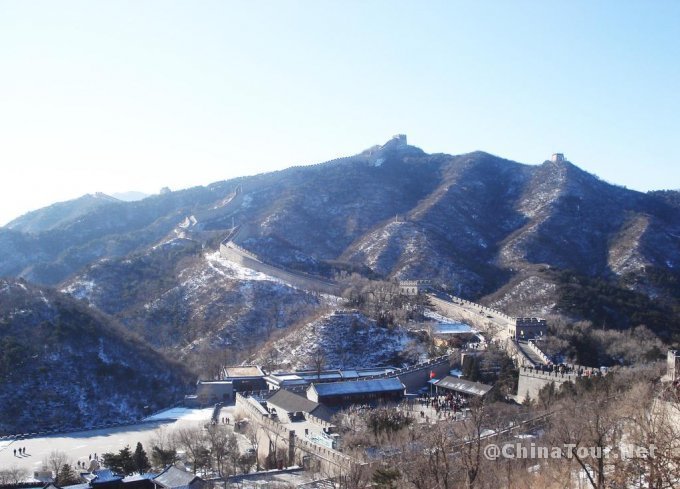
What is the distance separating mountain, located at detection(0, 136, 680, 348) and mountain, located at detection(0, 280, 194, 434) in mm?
9521

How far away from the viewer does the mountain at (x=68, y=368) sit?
1535 inches

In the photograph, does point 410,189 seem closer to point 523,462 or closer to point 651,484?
point 523,462

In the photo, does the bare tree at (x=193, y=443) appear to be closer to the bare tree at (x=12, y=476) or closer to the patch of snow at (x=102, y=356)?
the bare tree at (x=12, y=476)

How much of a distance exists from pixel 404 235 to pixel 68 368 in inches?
1889

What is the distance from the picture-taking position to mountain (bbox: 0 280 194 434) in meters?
39.0

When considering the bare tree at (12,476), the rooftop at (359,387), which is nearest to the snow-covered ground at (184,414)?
the rooftop at (359,387)

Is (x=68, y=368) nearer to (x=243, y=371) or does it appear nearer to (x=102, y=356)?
(x=102, y=356)

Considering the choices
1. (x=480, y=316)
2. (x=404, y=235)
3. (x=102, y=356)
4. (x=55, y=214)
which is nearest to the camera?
(x=102, y=356)

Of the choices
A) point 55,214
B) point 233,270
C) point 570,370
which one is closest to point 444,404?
point 570,370

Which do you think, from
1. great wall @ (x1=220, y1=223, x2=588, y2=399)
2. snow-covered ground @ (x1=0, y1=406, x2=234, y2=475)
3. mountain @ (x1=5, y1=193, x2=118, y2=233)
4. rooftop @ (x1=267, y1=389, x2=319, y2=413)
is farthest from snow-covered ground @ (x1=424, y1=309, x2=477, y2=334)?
mountain @ (x1=5, y1=193, x2=118, y2=233)

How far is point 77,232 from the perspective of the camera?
10075 cm

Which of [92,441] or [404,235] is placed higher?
[404,235]

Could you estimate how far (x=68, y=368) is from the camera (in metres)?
42.2

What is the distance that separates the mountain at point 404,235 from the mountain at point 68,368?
952 centimetres
